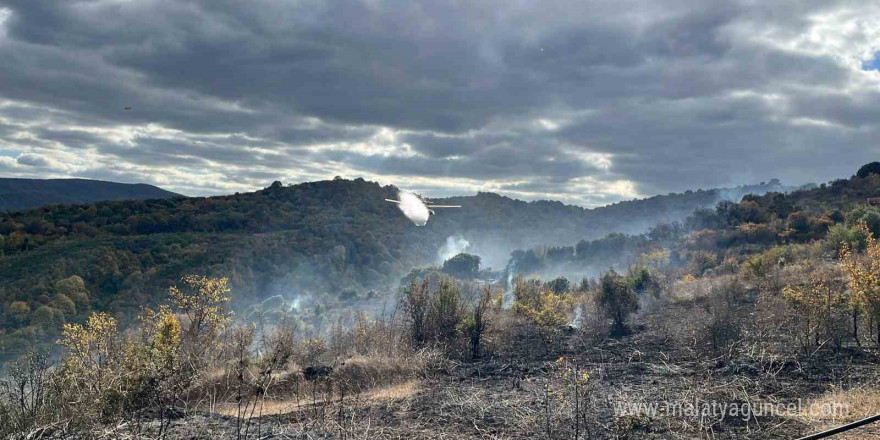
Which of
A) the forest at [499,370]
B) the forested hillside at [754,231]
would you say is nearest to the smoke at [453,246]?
the forested hillside at [754,231]

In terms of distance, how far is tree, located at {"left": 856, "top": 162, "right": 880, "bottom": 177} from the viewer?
181 feet

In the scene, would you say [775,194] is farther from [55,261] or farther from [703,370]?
[55,261]

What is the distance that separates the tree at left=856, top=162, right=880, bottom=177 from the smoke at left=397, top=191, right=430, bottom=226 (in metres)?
55.9

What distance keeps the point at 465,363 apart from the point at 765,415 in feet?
25.3

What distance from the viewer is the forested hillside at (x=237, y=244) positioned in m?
60.5

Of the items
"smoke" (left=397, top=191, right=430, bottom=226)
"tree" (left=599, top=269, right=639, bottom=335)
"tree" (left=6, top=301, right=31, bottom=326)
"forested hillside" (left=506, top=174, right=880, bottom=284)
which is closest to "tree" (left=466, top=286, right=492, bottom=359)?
"smoke" (left=397, top=191, right=430, bottom=226)

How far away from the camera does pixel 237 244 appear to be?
8962cm

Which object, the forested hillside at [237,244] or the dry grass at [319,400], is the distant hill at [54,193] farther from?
the dry grass at [319,400]

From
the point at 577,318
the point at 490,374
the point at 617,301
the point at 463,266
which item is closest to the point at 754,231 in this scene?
the point at 577,318

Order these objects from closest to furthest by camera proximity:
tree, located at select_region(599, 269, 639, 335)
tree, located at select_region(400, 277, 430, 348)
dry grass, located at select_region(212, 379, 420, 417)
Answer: dry grass, located at select_region(212, 379, 420, 417), tree, located at select_region(400, 277, 430, 348), tree, located at select_region(599, 269, 639, 335)

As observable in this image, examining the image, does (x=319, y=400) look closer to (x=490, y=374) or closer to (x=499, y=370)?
(x=490, y=374)

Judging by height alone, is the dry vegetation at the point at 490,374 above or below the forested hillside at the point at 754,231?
below

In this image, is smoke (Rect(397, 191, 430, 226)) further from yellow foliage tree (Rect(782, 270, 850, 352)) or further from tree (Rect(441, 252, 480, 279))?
tree (Rect(441, 252, 480, 279))

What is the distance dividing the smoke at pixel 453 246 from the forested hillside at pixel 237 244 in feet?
7.57
